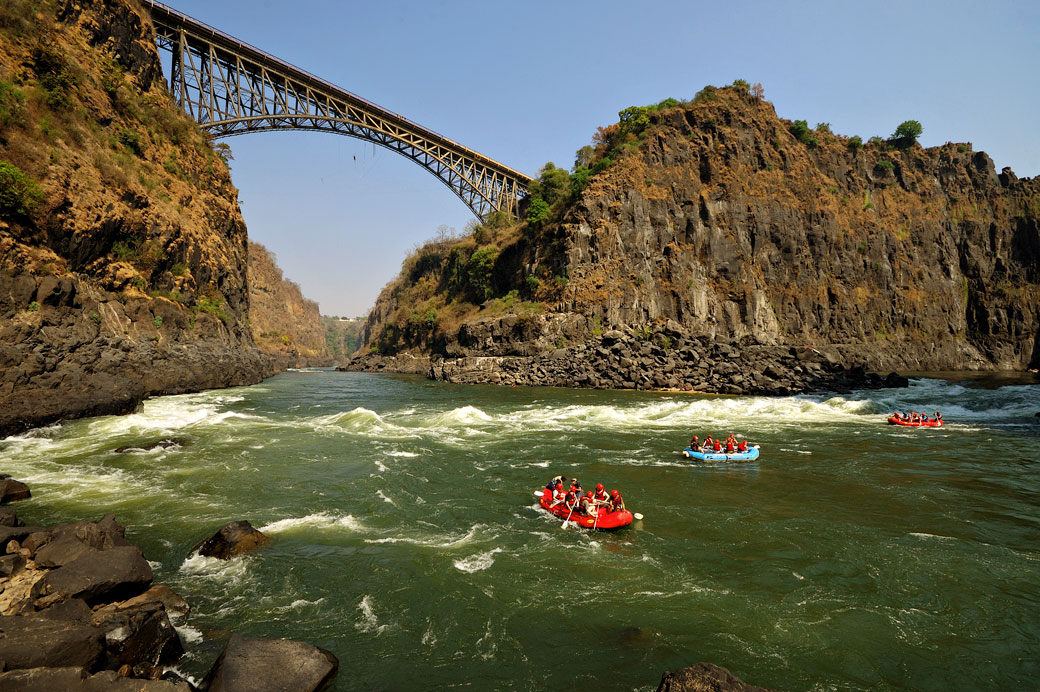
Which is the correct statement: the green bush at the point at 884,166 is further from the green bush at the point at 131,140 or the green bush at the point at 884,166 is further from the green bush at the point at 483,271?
the green bush at the point at 131,140

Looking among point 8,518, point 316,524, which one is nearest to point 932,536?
point 316,524

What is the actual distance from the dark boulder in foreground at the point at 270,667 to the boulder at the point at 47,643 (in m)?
1.41

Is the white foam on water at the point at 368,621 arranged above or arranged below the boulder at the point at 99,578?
below

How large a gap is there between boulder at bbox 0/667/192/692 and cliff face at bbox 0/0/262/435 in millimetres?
20621

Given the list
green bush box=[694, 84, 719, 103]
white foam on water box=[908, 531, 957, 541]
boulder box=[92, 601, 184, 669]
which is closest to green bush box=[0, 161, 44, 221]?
boulder box=[92, 601, 184, 669]

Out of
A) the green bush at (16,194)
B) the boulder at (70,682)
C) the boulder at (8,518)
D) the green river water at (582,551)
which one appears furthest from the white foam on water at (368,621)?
the green bush at (16,194)

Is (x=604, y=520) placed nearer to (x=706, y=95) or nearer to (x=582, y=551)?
(x=582, y=551)

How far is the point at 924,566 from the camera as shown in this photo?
34.8ft

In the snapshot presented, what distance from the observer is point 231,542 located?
34.9ft

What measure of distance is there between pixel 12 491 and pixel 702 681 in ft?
55.6

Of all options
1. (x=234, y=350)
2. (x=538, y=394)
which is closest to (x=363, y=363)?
(x=234, y=350)

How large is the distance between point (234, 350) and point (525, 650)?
45.0 meters

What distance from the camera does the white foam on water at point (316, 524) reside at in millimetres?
12274

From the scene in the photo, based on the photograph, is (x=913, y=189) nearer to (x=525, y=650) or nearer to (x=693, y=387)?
(x=693, y=387)
